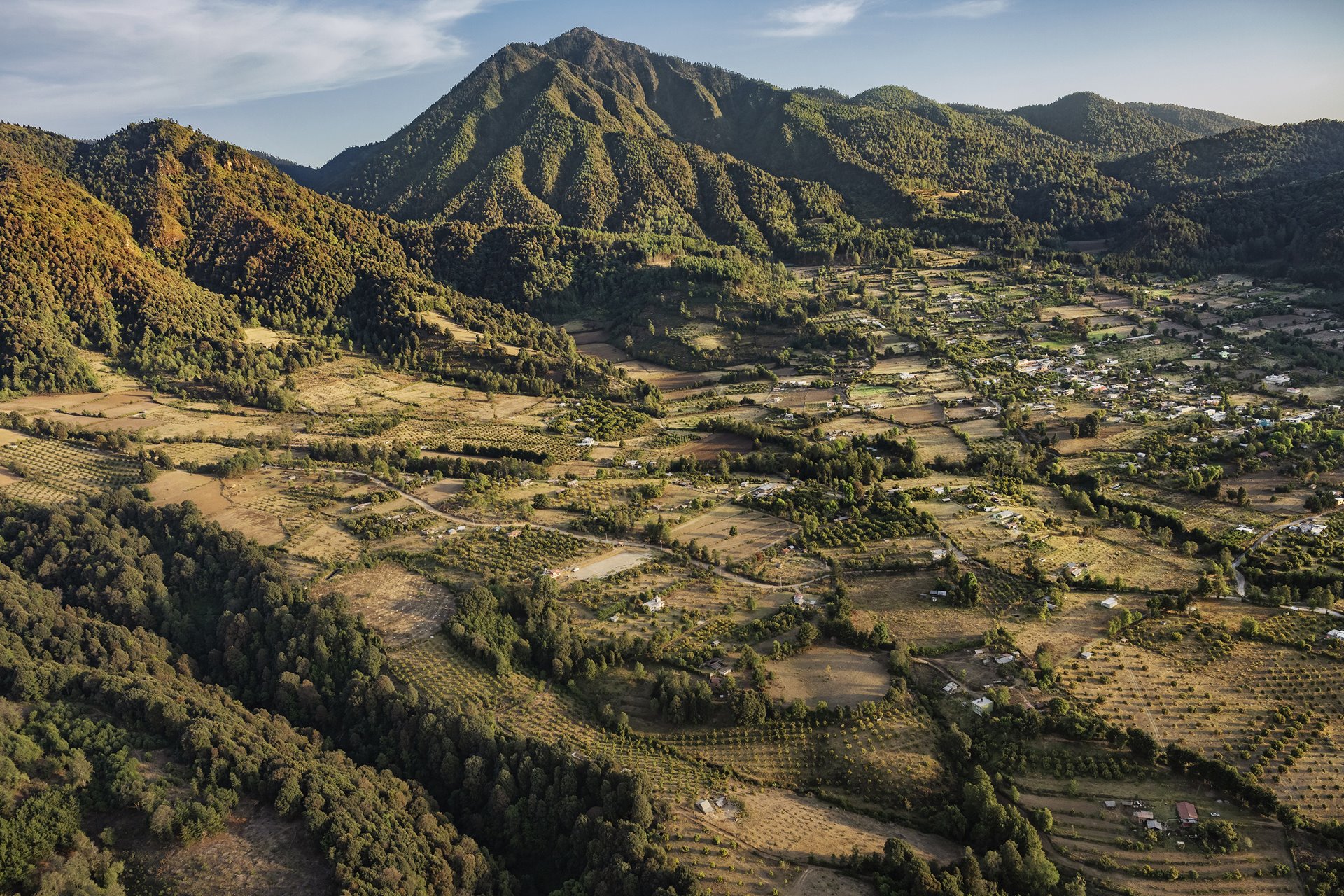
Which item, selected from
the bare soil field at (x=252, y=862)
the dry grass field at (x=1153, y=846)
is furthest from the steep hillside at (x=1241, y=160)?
the bare soil field at (x=252, y=862)

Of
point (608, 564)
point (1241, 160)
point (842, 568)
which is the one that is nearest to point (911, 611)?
point (842, 568)

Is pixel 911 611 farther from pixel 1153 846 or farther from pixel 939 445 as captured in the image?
pixel 939 445

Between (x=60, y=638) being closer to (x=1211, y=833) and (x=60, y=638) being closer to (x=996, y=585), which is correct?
(x=996, y=585)

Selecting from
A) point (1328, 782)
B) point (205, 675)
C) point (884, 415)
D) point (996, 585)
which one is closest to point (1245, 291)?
point (884, 415)

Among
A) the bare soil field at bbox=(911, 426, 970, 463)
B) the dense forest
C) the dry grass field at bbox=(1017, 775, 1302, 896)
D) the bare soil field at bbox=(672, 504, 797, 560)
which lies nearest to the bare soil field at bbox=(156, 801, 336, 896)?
the dense forest

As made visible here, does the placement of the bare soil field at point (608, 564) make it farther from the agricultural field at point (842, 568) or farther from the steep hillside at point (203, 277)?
the steep hillside at point (203, 277)

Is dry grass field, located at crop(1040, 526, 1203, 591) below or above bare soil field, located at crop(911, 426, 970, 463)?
below

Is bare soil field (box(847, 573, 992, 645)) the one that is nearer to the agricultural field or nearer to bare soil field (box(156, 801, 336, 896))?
the agricultural field

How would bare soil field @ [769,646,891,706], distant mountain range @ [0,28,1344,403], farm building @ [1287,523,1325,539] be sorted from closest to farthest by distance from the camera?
Result: 1. bare soil field @ [769,646,891,706]
2. farm building @ [1287,523,1325,539]
3. distant mountain range @ [0,28,1344,403]
